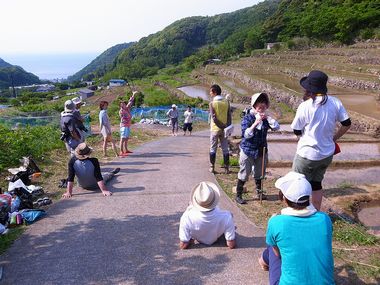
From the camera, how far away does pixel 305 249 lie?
2.63 m

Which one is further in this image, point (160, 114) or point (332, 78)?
point (160, 114)

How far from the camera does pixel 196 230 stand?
4.03 m

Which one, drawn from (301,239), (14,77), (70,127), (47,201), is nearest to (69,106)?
(70,127)

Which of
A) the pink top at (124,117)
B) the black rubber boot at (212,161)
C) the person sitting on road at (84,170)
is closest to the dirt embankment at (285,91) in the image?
the black rubber boot at (212,161)

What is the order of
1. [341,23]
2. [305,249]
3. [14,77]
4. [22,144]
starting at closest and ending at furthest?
[305,249] < [22,144] < [341,23] < [14,77]

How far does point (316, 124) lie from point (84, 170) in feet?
12.8

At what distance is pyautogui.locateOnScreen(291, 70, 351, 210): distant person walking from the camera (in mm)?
3932

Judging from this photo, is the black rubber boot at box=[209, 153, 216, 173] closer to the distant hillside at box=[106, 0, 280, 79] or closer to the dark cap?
the dark cap

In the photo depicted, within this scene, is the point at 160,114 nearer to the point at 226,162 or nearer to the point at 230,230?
the point at 226,162

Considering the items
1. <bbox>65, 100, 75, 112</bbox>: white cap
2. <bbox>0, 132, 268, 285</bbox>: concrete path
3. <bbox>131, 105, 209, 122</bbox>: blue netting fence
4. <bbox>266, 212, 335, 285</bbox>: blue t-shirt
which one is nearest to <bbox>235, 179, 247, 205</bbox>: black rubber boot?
<bbox>0, 132, 268, 285</bbox>: concrete path

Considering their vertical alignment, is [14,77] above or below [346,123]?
above

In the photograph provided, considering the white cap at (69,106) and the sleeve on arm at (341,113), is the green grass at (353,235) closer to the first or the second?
the sleeve on arm at (341,113)

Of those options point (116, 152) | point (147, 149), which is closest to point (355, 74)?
point (147, 149)

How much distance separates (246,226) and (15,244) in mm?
2936
